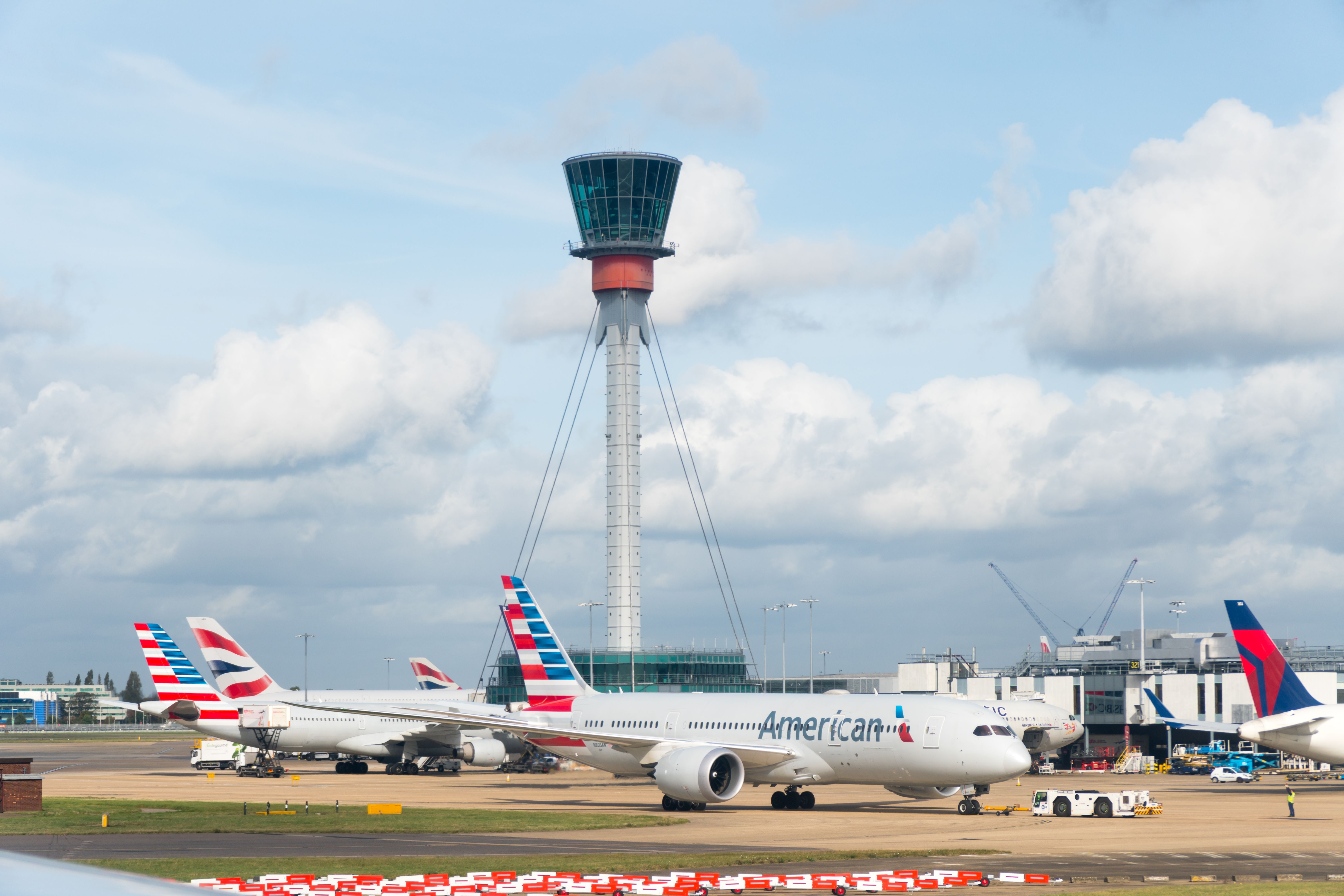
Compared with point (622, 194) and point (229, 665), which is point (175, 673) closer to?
point (229, 665)

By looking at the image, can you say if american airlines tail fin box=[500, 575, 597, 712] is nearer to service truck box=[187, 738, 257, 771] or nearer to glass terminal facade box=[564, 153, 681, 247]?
service truck box=[187, 738, 257, 771]

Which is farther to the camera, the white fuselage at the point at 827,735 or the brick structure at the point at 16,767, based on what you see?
the white fuselage at the point at 827,735

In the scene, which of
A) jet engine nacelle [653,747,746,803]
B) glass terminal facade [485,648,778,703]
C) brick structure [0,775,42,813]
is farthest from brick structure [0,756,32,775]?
glass terminal facade [485,648,778,703]

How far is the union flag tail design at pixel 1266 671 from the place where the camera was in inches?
2611

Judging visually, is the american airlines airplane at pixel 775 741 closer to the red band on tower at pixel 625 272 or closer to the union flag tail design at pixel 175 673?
the union flag tail design at pixel 175 673

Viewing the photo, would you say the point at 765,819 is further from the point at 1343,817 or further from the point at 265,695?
the point at 265,695

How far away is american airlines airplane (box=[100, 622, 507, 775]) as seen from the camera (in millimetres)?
81375

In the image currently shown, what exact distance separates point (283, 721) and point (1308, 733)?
54234 mm

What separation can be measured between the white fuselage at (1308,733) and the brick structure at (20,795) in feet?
169

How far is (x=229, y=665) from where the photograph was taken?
8350cm

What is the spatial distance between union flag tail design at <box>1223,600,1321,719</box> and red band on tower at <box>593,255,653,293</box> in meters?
99.2

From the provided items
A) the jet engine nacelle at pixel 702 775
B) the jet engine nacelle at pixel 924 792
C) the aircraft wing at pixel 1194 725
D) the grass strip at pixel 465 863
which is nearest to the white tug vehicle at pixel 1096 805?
the jet engine nacelle at pixel 924 792

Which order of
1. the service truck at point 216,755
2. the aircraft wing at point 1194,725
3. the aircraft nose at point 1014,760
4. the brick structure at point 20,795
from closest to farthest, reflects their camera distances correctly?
the brick structure at point 20,795
the aircraft nose at point 1014,760
the aircraft wing at point 1194,725
the service truck at point 216,755

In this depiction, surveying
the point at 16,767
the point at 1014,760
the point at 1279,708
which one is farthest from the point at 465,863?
the point at 1279,708
